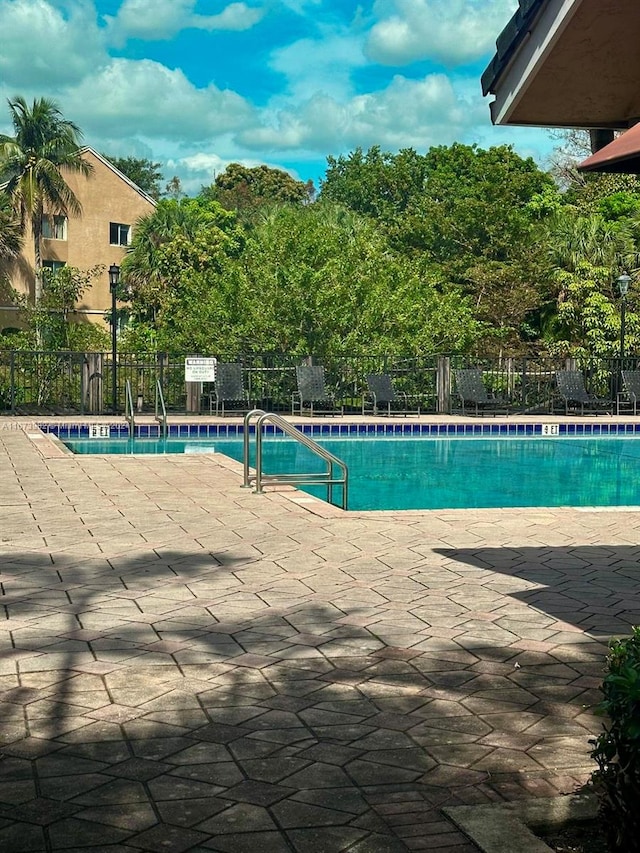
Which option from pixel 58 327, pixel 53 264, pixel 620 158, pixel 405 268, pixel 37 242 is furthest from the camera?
pixel 53 264

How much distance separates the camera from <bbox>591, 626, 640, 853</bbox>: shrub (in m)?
2.39

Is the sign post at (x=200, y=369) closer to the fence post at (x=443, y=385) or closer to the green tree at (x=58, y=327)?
the fence post at (x=443, y=385)

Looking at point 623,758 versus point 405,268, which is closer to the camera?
point 623,758

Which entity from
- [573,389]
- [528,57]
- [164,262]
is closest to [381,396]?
[573,389]

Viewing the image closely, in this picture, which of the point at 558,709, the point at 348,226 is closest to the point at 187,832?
the point at 558,709

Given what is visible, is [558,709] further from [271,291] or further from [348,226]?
[348,226]

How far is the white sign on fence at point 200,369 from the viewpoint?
20547 millimetres

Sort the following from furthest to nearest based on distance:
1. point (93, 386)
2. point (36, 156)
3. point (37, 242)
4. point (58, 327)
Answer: point (37, 242), point (36, 156), point (58, 327), point (93, 386)

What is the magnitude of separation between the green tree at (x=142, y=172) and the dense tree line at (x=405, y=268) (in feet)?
49.4

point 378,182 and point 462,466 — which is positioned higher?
point 378,182

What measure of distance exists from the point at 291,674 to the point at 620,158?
2.47m

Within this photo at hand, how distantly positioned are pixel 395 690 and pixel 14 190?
38008mm

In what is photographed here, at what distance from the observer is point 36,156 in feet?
127

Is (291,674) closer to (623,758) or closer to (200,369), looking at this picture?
(623,758)
